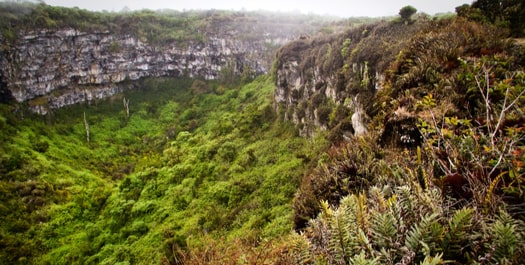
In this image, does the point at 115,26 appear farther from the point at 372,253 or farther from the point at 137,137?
the point at 372,253

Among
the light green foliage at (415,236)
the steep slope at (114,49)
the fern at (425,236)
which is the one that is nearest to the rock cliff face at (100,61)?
the steep slope at (114,49)

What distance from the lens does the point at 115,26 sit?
5656 cm

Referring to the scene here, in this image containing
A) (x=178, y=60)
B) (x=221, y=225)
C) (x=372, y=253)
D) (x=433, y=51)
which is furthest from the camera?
(x=178, y=60)

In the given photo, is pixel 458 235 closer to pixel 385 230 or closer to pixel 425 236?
pixel 425 236

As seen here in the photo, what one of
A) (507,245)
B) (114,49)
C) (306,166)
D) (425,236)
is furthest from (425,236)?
(114,49)

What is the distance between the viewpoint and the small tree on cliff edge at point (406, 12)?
63.7 ft

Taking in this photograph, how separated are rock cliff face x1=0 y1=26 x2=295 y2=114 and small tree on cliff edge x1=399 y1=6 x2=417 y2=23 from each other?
40000 millimetres

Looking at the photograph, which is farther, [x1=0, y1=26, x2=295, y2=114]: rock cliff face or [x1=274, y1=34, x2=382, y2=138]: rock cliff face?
[x1=0, y1=26, x2=295, y2=114]: rock cliff face

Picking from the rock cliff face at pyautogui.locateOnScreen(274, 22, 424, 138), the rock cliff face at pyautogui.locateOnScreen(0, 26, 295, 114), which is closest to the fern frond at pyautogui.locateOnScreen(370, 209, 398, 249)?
the rock cliff face at pyautogui.locateOnScreen(274, 22, 424, 138)

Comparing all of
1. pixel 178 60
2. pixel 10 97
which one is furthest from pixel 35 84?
pixel 178 60

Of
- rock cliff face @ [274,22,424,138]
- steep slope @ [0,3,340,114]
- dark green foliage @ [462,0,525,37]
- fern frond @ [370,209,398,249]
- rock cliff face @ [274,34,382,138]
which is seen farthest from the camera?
steep slope @ [0,3,340,114]

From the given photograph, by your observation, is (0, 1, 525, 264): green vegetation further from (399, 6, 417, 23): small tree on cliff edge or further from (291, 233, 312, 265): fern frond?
(399, 6, 417, 23): small tree on cliff edge

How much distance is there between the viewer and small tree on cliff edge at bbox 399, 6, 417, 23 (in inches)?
765

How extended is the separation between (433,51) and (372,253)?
18.2ft
